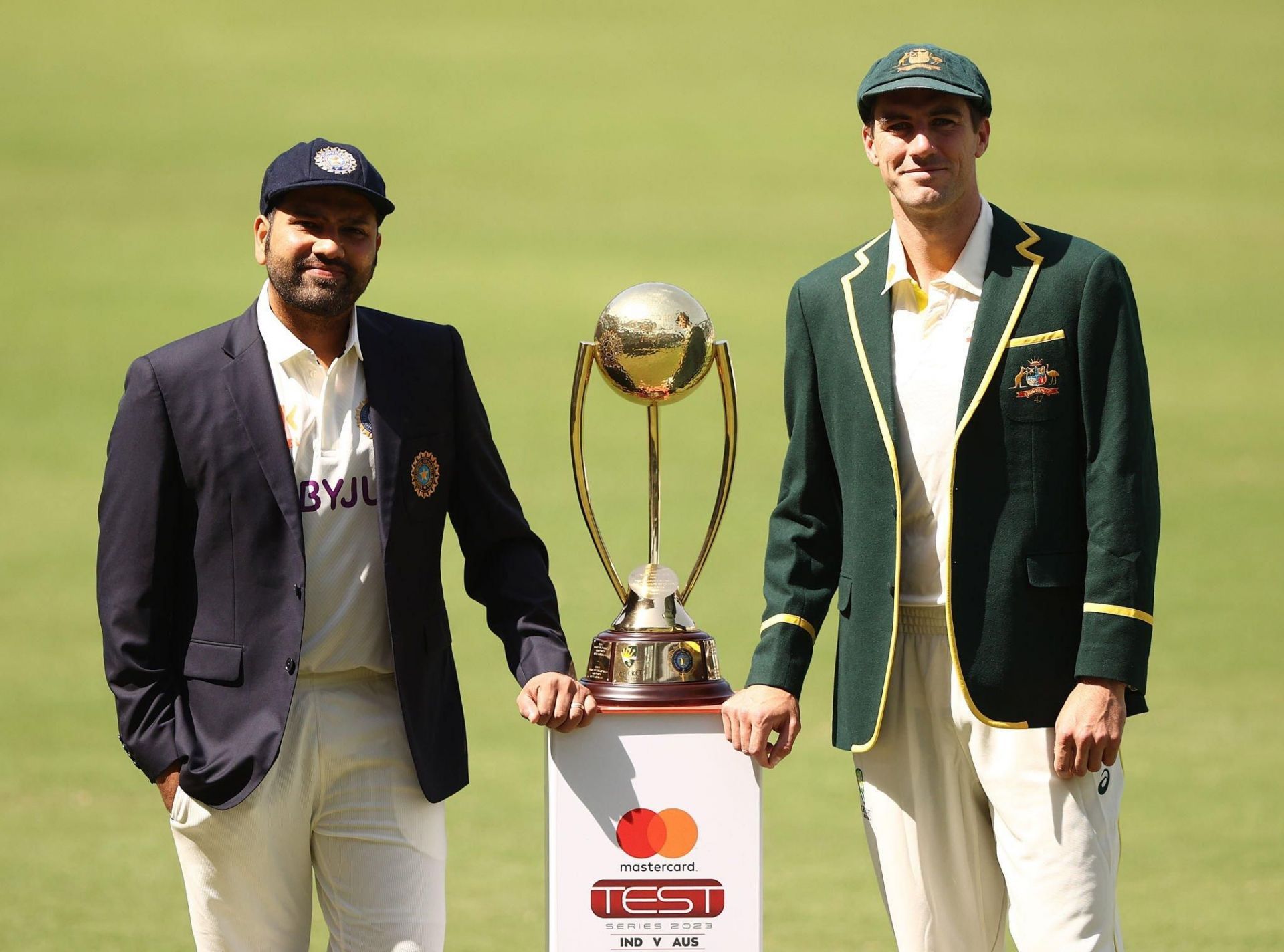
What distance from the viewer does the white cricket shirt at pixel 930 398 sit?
2352 mm

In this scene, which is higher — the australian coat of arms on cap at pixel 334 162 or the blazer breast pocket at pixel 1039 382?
the australian coat of arms on cap at pixel 334 162

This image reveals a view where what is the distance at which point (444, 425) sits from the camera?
2482 millimetres

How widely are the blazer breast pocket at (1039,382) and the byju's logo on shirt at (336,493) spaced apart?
2.58ft

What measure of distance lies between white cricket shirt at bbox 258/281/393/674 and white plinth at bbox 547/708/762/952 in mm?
304

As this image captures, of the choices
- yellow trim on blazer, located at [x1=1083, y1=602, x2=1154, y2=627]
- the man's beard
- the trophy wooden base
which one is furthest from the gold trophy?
yellow trim on blazer, located at [x1=1083, y1=602, x2=1154, y2=627]

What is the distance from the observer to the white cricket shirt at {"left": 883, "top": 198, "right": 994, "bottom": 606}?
2.35 metres

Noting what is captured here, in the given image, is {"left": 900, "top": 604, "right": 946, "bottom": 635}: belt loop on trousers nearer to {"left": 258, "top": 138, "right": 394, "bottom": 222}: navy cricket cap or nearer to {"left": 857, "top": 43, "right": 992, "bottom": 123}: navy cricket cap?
{"left": 857, "top": 43, "right": 992, "bottom": 123}: navy cricket cap

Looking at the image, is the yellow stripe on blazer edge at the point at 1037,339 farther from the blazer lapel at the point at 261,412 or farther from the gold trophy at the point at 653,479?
the blazer lapel at the point at 261,412

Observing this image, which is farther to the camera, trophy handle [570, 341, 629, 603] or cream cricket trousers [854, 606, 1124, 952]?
trophy handle [570, 341, 629, 603]

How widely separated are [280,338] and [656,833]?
2.62 feet

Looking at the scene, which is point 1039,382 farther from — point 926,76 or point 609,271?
point 609,271

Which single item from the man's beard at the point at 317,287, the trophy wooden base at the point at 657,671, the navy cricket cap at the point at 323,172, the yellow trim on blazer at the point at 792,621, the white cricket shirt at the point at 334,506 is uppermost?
the navy cricket cap at the point at 323,172

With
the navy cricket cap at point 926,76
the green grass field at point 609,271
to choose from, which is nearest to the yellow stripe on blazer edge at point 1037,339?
the navy cricket cap at point 926,76

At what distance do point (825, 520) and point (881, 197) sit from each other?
8.56 m
